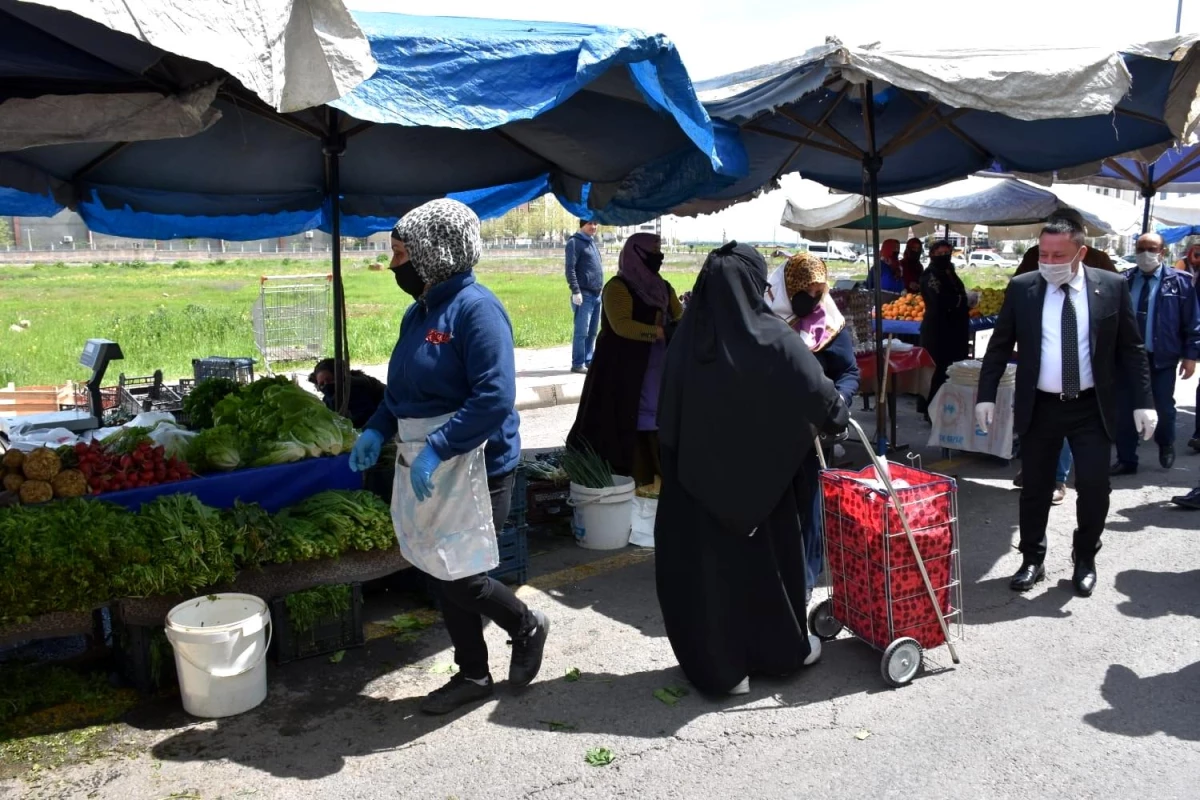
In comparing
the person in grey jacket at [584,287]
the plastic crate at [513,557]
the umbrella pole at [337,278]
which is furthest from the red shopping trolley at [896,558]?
the person in grey jacket at [584,287]

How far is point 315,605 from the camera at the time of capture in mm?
4465

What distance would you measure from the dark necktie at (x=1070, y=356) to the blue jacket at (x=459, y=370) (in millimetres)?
3019

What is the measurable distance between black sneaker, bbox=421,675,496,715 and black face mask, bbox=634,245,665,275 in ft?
11.1

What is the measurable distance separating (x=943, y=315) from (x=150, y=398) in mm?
7802

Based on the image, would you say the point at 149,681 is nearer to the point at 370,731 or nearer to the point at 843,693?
the point at 370,731

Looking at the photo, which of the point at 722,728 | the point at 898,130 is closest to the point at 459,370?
the point at 722,728

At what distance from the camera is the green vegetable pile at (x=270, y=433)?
4.77 metres

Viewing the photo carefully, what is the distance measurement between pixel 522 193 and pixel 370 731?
5.36 m

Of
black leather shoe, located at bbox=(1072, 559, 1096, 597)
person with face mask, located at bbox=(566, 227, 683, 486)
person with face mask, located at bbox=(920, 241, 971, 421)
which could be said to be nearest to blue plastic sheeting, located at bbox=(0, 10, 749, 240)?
person with face mask, located at bbox=(566, 227, 683, 486)

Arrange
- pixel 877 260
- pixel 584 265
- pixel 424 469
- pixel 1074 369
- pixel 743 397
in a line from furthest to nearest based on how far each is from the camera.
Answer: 1. pixel 584 265
2. pixel 877 260
3. pixel 1074 369
4. pixel 743 397
5. pixel 424 469

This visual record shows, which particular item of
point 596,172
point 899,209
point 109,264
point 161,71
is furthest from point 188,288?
point 161,71

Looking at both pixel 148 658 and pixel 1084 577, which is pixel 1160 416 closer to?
pixel 1084 577

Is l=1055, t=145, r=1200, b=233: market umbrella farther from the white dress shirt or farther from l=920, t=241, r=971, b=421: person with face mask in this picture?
the white dress shirt

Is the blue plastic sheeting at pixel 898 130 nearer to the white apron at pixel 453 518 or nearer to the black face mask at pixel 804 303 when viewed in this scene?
the black face mask at pixel 804 303
